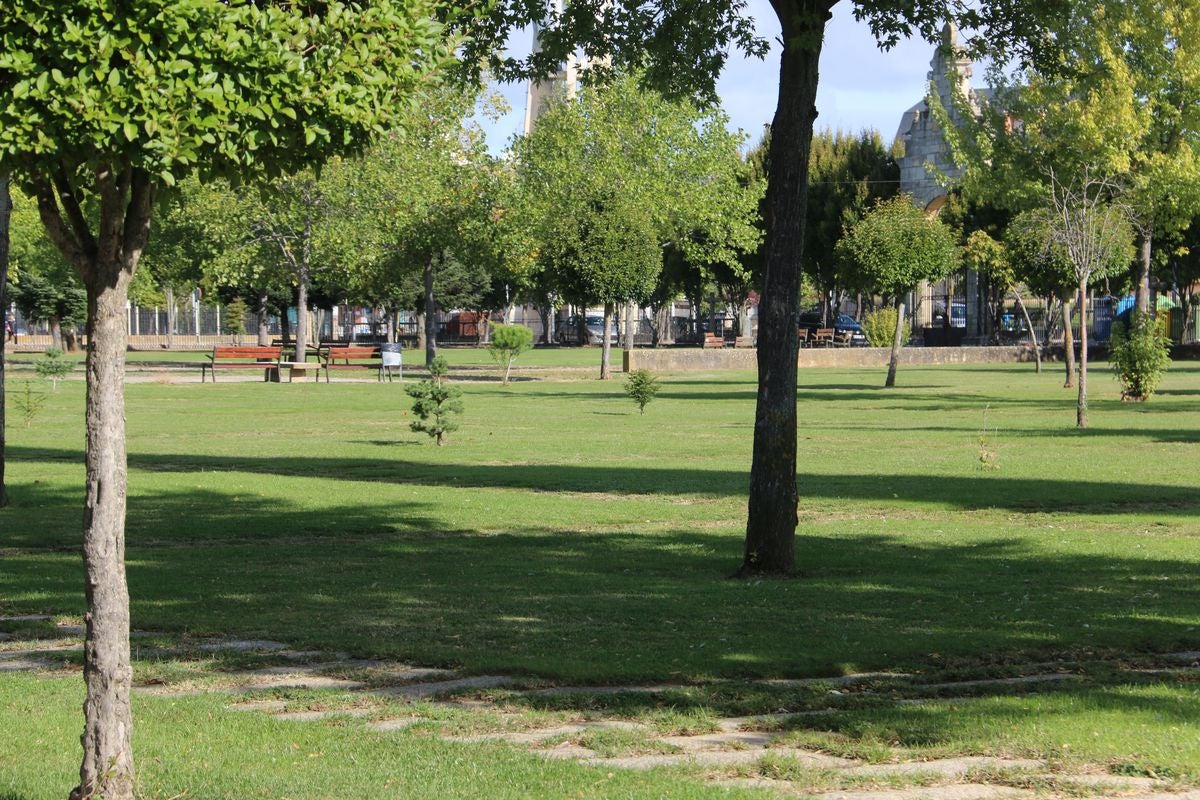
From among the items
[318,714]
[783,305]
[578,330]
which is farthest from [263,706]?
[578,330]

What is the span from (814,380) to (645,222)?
23.3ft

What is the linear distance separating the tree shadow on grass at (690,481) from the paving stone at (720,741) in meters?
9.72

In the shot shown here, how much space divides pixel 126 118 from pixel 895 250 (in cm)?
3869

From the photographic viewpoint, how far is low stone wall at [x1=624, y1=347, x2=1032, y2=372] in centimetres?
5012

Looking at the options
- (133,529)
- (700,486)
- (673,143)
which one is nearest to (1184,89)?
(673,143)

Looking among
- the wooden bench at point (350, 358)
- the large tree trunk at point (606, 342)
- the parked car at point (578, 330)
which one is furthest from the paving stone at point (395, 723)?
the parked car at point (578, 330)

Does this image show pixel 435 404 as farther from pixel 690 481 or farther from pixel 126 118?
pixel 126 118

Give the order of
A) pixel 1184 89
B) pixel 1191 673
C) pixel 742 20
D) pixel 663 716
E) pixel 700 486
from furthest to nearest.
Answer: pixel 1184 89 < pixel 700 486 < pixel 742 20 < pixel 1191 673 < pixel 663 716

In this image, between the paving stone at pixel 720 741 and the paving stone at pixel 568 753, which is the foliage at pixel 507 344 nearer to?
the paving stone at pixel 720 741

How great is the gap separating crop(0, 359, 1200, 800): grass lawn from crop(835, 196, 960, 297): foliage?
1681cm

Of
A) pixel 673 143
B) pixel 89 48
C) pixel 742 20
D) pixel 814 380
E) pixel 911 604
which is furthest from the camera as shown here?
pixel 673 143

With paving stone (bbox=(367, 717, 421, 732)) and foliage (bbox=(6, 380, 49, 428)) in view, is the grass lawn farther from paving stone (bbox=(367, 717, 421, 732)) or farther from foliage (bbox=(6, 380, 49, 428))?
foliage (bbox=(6, 380, 49, 428))

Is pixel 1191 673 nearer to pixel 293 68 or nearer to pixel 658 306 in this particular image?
pixel 293 68

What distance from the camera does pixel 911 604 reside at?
9.37 metres
